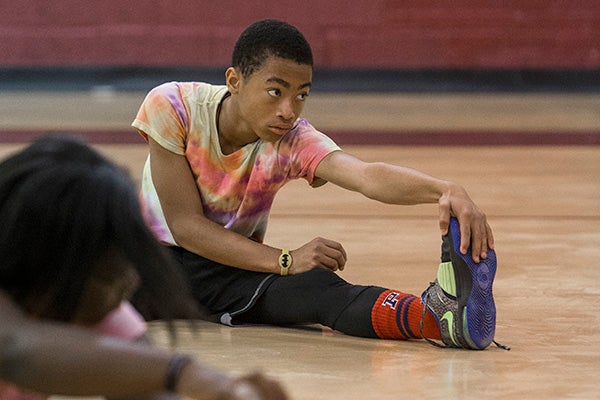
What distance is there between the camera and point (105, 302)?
1.22 m

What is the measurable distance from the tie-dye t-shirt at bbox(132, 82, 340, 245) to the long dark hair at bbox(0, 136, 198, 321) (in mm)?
1376

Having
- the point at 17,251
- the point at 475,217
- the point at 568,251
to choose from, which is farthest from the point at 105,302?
the point at 568,251

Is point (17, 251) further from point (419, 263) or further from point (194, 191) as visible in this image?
point (419, 263)

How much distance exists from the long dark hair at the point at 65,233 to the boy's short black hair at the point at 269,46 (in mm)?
1314

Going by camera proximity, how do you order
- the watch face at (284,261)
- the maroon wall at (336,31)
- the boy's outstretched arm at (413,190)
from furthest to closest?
the maroon wall at (336,31) < the watch face at (284,261) < the boy's outstretched arm at (413,190)

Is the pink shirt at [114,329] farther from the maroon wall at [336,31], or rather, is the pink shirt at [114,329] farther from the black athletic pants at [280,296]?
the maroon wall at [336,31]

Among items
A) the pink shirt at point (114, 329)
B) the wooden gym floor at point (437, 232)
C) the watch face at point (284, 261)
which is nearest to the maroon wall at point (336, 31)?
the wooden gym floor at point (437, 232)

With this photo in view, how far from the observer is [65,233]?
3.80ft

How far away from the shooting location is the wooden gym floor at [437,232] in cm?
217

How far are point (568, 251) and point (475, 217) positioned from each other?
3.91 feet

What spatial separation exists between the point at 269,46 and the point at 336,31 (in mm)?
5411

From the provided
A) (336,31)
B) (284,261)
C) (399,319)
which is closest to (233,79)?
(284,261)

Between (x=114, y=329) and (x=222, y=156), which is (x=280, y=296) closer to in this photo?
(x=222, y=156)

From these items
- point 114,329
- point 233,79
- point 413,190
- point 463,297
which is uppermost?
point 233,79
